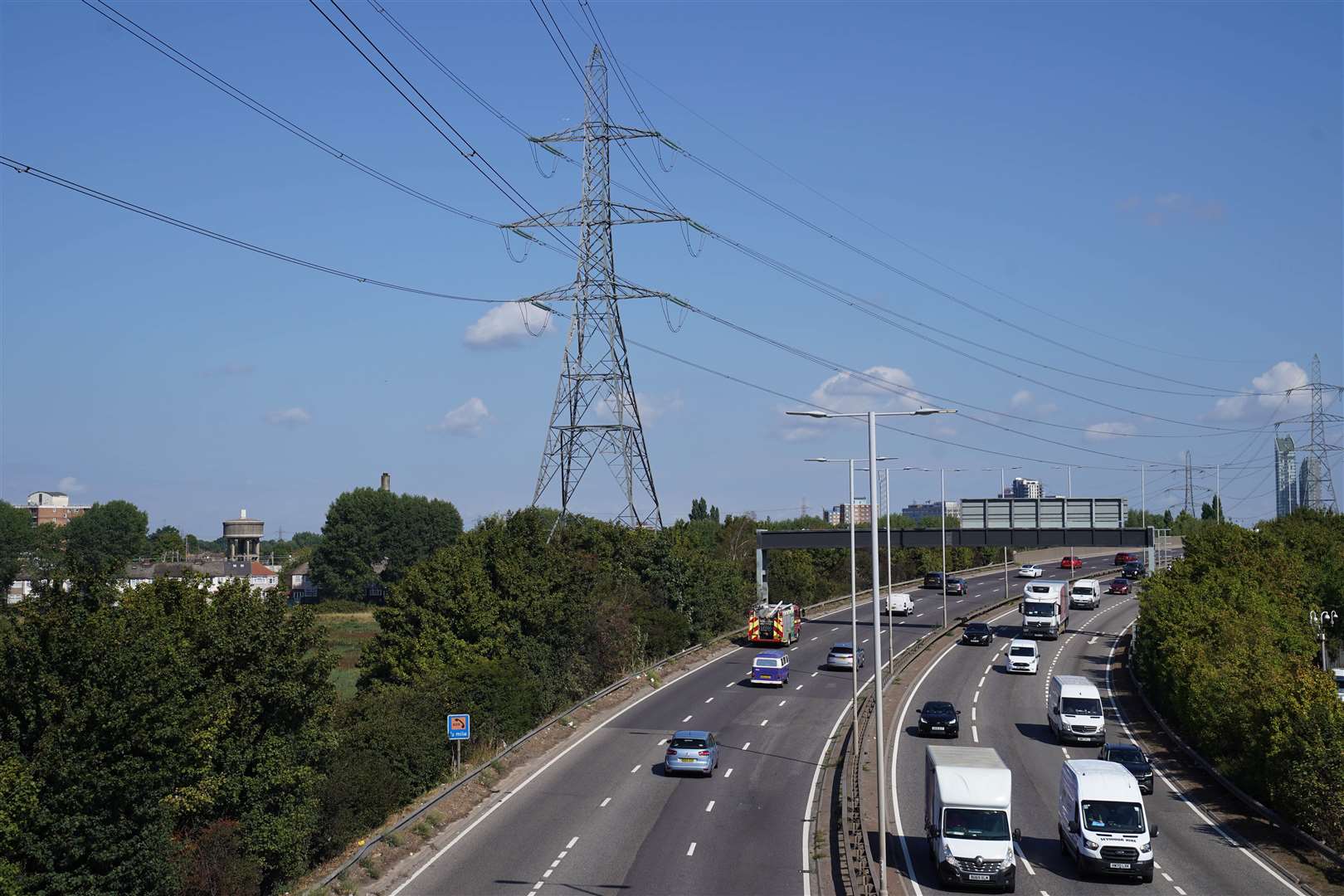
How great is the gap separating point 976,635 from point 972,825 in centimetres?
5222

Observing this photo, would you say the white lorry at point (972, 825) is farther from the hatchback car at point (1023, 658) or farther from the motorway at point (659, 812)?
the hatchback car at point (1023, 658)

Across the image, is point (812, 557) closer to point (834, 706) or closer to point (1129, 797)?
point (834, 706)

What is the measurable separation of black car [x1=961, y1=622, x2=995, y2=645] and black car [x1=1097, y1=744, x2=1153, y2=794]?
36997 millimetres

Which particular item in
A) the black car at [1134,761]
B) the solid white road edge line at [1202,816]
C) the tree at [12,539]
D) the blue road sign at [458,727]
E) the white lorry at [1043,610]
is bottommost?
the solid white road edge line at [1202,816]

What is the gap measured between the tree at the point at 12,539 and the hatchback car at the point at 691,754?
13351 centimetres

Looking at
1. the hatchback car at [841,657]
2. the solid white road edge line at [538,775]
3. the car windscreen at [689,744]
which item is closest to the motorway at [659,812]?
the solid white road edge line at [538,775]

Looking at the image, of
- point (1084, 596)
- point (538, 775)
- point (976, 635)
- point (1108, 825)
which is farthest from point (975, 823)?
point (1084, 596)

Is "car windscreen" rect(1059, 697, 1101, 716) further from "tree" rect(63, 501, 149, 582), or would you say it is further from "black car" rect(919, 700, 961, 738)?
"tree" rect(63, 501, 149, 582)

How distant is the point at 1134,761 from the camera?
42.4m

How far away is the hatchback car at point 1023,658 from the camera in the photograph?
68.8 meters

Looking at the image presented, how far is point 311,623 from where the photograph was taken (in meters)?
38.4

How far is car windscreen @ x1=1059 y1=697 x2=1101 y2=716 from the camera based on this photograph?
165ft

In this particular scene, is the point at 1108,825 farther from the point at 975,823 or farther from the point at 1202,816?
the point at 1202,816

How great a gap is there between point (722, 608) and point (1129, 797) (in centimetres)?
5909
